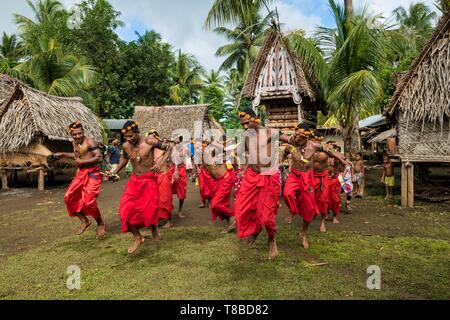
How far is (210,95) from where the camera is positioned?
37062 millimetres

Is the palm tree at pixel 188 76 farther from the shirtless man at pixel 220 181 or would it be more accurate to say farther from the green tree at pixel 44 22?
the shirtless man at pixel 220 181

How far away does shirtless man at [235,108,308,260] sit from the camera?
4.75 metres

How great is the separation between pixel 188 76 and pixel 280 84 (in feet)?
86.4

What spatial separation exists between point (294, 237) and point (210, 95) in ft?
106

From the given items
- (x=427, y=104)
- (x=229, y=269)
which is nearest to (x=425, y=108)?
(x=427, y=104)

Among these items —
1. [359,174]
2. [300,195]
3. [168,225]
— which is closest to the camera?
[300,195]

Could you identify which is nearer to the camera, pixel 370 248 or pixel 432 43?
pixel 370 248

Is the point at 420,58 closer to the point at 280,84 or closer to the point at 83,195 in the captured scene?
the point at 280,84

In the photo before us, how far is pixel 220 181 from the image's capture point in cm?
652

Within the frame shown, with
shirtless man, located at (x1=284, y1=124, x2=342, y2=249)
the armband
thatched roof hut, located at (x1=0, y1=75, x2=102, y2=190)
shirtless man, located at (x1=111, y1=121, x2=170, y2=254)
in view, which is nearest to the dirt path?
shirtless man, located at (x1=284, y1=124, x2=342, y2=249)

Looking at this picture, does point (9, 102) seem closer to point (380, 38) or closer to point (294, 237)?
point (294, 237)

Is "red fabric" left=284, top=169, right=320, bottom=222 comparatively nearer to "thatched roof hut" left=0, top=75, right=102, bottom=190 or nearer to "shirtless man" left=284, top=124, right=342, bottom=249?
"shirtless man" left=284, top=124, right=342, bottom=249

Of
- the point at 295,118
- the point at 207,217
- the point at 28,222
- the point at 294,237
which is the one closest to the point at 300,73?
the point at 295,118

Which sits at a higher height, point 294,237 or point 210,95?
point 210,95
